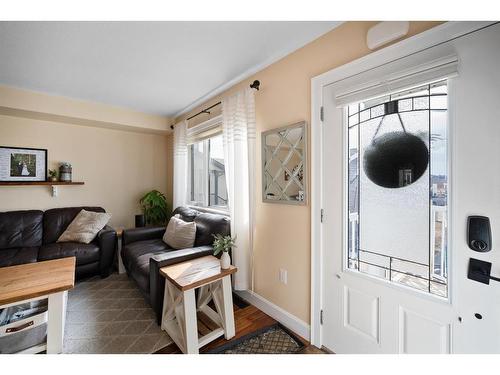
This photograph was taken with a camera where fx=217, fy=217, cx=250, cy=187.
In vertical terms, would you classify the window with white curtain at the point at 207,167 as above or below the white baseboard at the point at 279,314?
above

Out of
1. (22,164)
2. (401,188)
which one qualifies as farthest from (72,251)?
(401,188)

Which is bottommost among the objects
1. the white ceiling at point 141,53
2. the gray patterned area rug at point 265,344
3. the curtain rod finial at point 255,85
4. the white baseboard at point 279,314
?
the gray patterned area rug at point 265,344

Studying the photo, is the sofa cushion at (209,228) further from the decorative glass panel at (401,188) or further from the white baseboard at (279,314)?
the decorative glass panel at (401,188)

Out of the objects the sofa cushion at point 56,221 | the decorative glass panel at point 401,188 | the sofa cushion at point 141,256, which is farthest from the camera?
the sofa cushion at point 56,221

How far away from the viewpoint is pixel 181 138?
3.37m

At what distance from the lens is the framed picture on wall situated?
112 inches

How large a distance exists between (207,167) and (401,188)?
255 cm

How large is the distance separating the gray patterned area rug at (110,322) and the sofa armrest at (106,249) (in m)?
0.21

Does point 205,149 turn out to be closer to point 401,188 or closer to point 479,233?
point 401,188

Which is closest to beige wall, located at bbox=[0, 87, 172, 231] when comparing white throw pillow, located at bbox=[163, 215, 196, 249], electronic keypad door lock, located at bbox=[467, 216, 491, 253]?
white throw pillow, located at bbox=[163, 215, 196, 249]

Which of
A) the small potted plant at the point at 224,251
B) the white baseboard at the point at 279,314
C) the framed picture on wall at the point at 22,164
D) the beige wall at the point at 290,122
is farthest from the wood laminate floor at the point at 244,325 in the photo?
the framed picture on wall at the point at 22,164

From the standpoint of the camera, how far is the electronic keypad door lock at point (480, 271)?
965mm

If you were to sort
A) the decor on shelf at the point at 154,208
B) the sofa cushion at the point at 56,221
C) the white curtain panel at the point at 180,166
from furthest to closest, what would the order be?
the decor on shelf at the point at 154,208 → the white curtain panel at the point at 180,166 → the sofa cushion at the point at 56,221
